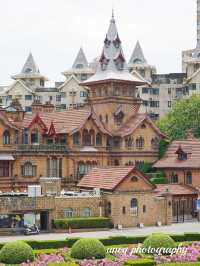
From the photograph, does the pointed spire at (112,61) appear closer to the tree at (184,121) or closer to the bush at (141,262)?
the tree at (184,121)

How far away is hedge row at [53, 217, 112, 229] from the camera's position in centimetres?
6456

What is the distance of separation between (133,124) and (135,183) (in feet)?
59.9

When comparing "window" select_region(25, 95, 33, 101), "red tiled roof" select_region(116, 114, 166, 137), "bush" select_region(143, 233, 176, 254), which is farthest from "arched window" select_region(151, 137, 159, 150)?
"window" select_region(25, 95, 33, 101)

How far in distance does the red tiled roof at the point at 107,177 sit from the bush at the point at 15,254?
26.5m

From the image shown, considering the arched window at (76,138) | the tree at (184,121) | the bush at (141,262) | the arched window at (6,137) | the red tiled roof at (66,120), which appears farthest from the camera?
the tree at (184,121)

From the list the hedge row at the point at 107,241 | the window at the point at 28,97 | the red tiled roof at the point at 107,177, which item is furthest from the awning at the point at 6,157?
the window at the point at 28,97

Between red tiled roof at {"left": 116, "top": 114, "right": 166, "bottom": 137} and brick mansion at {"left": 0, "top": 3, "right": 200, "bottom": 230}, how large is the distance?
12 centimetres

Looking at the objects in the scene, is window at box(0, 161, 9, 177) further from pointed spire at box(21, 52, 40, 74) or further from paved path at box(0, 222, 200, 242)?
pointed spire at box(21, 52, 40, 74)

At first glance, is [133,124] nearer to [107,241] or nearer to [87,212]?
[87,212]

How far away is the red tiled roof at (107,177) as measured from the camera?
69.6 metres

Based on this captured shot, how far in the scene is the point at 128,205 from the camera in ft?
226

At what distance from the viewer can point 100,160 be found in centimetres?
8544

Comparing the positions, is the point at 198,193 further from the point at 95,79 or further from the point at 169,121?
the point at 169,121

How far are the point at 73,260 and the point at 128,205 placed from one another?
26.0 meters
